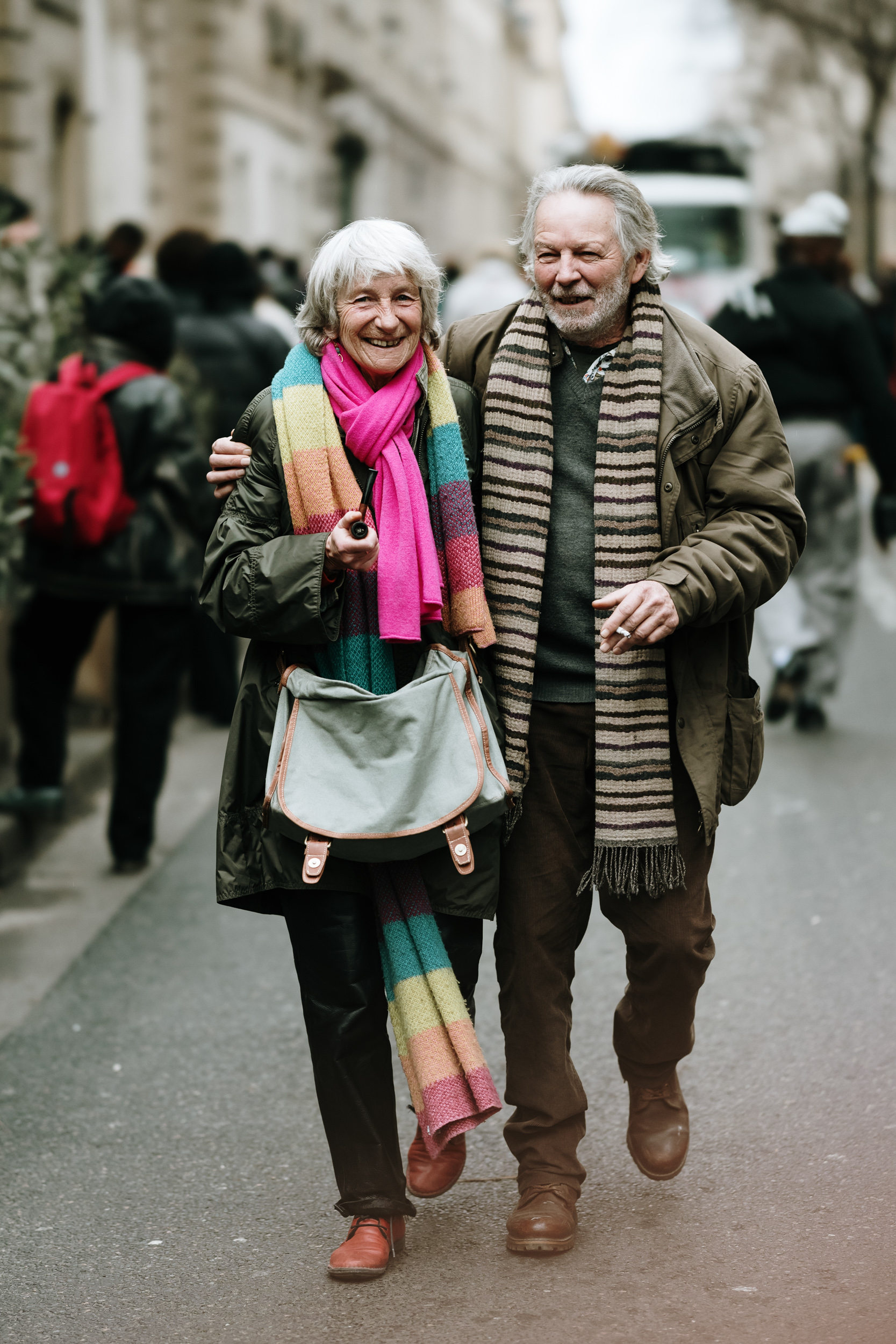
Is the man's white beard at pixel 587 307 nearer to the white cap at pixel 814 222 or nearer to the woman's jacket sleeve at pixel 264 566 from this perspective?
the woman's jacket sleeve at pixel 264 566

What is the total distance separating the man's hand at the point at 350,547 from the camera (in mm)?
3018

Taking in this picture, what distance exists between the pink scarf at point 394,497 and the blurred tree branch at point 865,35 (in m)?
30.9

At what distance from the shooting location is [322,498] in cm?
313

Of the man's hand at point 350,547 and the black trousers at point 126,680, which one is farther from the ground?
the man's hand at point 350,547

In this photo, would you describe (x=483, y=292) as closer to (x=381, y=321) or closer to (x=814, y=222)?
(x=814, y=222)

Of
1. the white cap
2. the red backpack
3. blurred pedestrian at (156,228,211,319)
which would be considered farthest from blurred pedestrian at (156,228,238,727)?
the white cap

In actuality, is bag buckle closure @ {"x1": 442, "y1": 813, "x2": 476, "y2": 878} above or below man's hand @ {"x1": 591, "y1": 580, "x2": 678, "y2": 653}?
below

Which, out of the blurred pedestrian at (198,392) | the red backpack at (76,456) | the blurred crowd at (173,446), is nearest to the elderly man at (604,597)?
the blurred crowd at (173,446)

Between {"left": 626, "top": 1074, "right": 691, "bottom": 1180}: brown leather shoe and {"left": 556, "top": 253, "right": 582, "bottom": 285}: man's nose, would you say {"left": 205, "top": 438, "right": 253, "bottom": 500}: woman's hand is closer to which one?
{"left": 556, "top": 253, "right": 582, "bottom": 285}: man's nose

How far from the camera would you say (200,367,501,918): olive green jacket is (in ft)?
10.3

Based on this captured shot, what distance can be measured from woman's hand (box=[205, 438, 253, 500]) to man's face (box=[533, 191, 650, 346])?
2.00 feet

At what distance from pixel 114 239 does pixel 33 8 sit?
8440 millimetres

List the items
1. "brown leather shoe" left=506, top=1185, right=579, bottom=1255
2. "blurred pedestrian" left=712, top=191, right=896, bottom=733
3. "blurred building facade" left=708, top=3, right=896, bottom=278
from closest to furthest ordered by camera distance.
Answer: "brown leather shoe" left=506, top=1185, right=579, bottom=1255, "blurred pedestrian" left=712, top=191, right=896, bottom=733, "blurred building facade" left=708, top=3, right=896, bottom=278

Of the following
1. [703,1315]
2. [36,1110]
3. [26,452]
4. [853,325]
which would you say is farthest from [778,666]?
[703,1315]
